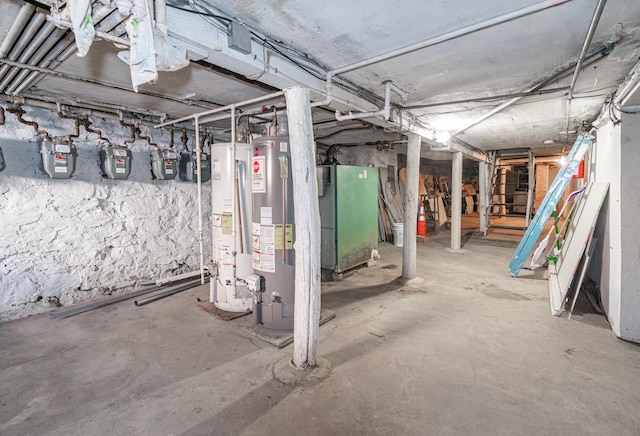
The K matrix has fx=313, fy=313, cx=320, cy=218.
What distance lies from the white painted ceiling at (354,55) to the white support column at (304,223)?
0.25 metres

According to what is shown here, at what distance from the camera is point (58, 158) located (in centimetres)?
282

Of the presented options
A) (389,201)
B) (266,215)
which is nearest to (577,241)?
(266,215)

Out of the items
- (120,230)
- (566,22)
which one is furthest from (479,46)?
(120,230)

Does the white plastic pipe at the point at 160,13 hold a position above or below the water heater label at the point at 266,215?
above

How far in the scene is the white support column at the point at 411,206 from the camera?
380 centimetres

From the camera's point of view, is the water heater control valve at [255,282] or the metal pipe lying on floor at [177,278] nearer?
the water heater control valve at [255,282]

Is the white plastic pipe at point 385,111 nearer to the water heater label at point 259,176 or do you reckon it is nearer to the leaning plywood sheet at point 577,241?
the water heater label at point 259,176

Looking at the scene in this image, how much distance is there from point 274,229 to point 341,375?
1155 mm

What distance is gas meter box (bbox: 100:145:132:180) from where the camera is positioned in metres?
3.17

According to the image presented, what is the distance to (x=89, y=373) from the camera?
2.04 metres

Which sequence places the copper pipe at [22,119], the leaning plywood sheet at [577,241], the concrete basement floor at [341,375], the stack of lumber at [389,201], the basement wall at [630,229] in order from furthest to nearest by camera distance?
1. the stack of lumber at [389,201]
2. the leaning plywood sheet at [577,241]
3. the copper pipe at [22,119]
4. the basement wall at [630,229]
5. the concrete basement floor at [341,375]

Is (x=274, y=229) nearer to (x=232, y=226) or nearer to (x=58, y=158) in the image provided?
(x=232, y=226)

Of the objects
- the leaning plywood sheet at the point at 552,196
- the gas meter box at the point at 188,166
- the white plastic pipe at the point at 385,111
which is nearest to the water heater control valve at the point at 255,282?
the white plastic pipe at the point at 385,111

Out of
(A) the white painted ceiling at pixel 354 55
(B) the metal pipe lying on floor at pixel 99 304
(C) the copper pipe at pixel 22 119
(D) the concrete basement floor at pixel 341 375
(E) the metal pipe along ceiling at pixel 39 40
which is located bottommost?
(D) the concrete basement floor at pixel 341 375
